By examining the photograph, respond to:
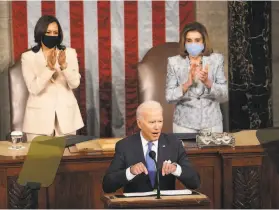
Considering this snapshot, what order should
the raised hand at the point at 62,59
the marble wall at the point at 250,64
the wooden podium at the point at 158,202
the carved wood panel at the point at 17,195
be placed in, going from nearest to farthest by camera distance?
the wooden podium at the point at 158,202, the carved wood panel at the point at 17,195, the raised hand at the point at 62,59, the marble wall at the point at 250,64

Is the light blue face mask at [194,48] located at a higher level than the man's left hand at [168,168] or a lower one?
higher

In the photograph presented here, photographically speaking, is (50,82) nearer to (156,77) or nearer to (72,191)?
(72,191)

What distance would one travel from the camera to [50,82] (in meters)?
5.64

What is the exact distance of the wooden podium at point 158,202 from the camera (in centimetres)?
355

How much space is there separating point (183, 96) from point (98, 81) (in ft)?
6.61

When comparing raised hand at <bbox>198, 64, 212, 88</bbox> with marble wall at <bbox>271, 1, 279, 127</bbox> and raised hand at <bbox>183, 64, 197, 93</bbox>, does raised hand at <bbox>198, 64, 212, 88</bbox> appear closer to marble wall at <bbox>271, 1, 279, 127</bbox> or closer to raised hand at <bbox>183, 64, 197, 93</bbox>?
raised hand at <bbox>183, 64, 197, 93</bbox>

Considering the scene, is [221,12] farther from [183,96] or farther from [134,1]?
[183,96]

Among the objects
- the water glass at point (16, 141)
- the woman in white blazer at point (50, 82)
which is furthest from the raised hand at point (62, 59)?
the water glass at point (16, 141)

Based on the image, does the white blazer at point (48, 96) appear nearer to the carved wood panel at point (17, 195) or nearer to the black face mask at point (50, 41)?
the black face mask at point (50, 41)

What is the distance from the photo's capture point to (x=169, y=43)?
6797 mm

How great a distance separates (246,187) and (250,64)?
2394mm

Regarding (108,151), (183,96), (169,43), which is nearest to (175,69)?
(183,96)

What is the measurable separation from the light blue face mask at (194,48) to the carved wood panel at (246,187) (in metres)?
0.87

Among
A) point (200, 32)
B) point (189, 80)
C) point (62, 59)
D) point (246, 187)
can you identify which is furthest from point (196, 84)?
point (62, 59)
